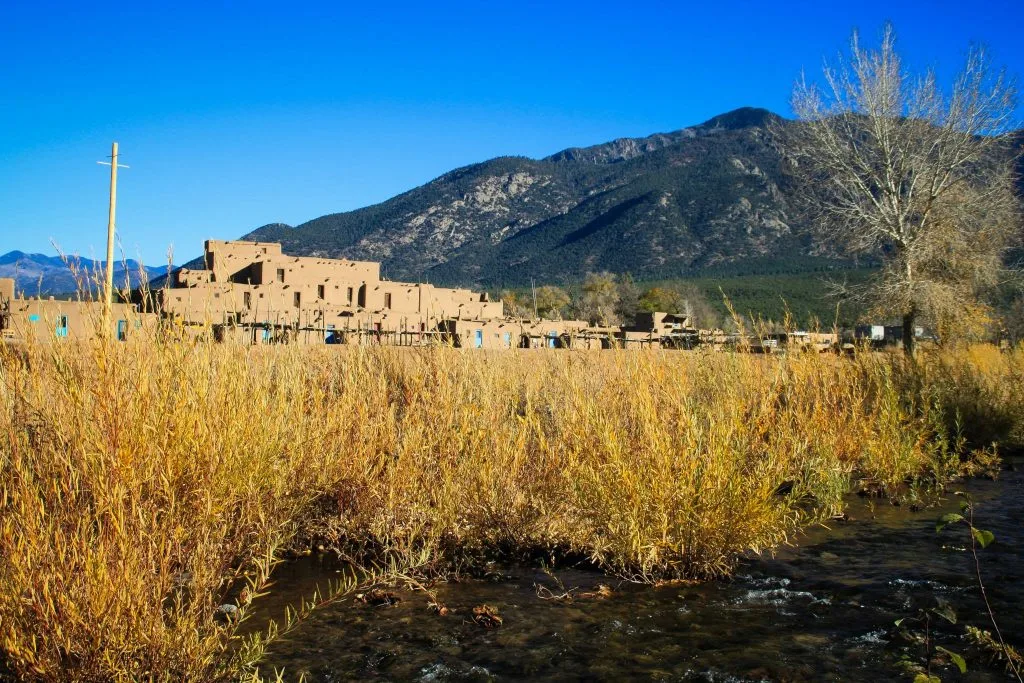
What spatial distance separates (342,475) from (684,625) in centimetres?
262

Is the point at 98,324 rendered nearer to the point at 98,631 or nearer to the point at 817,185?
the point at 98,631

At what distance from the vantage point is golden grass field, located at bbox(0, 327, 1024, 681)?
290 centimetres

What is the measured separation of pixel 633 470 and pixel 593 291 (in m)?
62.7

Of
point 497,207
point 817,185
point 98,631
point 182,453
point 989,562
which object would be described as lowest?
point 989,562

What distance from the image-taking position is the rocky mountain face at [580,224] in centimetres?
8531

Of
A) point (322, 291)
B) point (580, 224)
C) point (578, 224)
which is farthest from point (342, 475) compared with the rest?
point (578, 224)

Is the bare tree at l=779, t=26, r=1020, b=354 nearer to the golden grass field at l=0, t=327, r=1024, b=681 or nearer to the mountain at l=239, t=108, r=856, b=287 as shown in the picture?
the golden grass field at l=0, t=327, r=1024, b=681

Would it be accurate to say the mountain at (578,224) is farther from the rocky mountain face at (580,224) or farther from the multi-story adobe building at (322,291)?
the multi-story adobe building at (322,291)

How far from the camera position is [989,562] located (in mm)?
5684

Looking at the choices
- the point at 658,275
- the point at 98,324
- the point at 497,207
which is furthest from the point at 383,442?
the point at 497,207

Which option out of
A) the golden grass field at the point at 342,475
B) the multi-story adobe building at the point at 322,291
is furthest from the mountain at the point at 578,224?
the golden grass field at the point at 342,475

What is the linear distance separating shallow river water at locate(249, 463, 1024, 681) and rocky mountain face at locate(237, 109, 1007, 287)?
71263 millimetres

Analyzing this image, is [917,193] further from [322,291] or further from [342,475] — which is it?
[322,291]

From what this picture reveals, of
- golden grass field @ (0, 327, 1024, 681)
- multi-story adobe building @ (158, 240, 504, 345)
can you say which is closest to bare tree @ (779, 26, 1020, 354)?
golden grass field @ (0, 327, 1024, 681)
